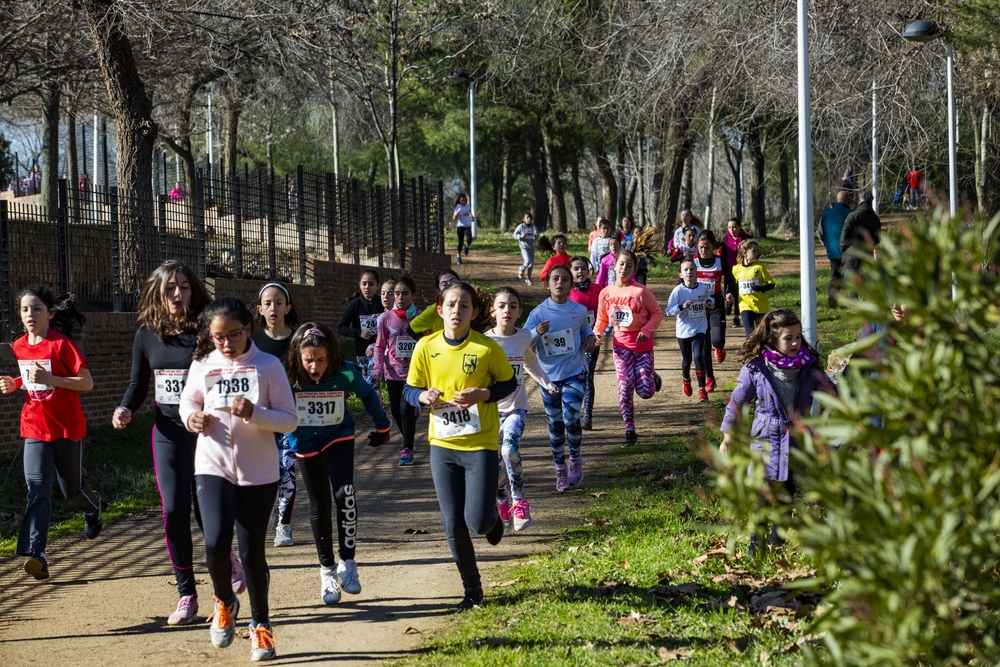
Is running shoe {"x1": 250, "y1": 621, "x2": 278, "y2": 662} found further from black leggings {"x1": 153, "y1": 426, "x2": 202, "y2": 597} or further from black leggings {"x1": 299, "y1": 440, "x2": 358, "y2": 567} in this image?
black leggings {"x1": 299, "y1": 440, "x2": 358, "y2": 567}

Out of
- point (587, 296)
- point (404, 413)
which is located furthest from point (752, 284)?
point (404, 413)

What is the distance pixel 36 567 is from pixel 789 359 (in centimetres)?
475

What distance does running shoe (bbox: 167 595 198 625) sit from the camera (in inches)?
247

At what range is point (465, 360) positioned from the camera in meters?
6.36

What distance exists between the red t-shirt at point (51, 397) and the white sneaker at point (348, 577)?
7.04 feet

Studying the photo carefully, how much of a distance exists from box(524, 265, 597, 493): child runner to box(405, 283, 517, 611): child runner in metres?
3.05

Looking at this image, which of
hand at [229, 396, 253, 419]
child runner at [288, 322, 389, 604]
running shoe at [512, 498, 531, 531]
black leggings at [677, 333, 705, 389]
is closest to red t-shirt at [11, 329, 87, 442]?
child runner at [288, 322, 389, 604]

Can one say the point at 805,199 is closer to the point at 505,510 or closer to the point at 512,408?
the point at 512,408

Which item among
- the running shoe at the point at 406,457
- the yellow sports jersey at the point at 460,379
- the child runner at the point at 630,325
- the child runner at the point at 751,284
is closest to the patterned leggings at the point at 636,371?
the child runner at the point at 630,325

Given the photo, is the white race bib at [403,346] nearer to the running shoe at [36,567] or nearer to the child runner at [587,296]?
the child runner at [587,296]

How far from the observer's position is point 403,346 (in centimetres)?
1108

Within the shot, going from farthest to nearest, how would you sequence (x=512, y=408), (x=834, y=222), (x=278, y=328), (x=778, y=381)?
(x=834, y=222) → (x=512, y=408) → (x=278, y=328) → (x=778, y=381)

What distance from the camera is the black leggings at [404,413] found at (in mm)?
10672

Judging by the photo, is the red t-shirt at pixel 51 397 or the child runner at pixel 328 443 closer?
the child runner at pixel 328 443
